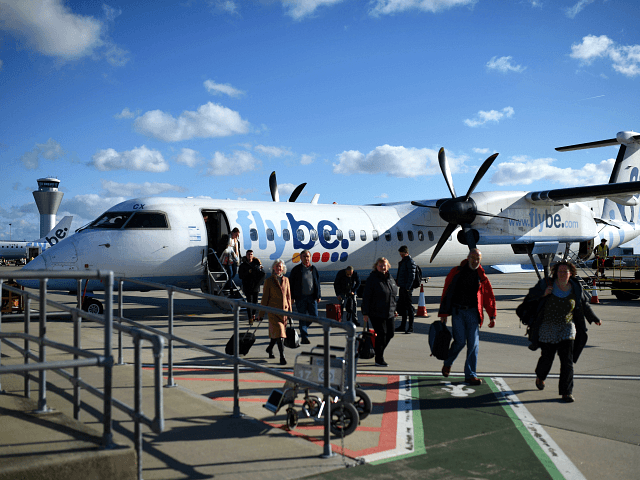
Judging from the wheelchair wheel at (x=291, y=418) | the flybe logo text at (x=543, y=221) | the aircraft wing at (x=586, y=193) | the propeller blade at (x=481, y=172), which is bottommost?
the wheelchair wheel at (x=291, y=418)

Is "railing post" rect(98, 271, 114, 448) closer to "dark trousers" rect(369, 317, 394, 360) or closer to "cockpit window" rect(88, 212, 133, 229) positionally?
"dark trousers" rect(369, 317, 394, 360)

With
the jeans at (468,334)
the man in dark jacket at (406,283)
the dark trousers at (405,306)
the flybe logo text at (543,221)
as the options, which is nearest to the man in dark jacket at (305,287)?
the man in dark jacket at (406,283)

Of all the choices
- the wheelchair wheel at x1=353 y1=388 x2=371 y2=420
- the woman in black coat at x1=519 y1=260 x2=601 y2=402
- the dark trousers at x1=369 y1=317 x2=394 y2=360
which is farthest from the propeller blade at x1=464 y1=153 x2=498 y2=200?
the wheelchair wheel at x1=353 y1=388 x2=371 y2=420

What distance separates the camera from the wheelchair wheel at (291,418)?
5219mm

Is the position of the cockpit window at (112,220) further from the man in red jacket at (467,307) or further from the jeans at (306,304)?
the man in red jacket at (467,307)

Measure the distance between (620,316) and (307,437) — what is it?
12.9 metres

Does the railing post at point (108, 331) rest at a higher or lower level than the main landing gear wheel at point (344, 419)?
higher

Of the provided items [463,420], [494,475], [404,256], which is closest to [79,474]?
[494,475]

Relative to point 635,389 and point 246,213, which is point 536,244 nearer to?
point 246,213

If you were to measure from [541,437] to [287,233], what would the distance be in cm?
1143

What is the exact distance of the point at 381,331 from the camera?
8.47 meters

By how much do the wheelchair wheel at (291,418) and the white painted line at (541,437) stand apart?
87.6 inches

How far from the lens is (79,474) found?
3.52 m

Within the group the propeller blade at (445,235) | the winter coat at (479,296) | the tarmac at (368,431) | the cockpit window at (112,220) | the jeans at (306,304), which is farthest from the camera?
the propeller blade at (445,235)
